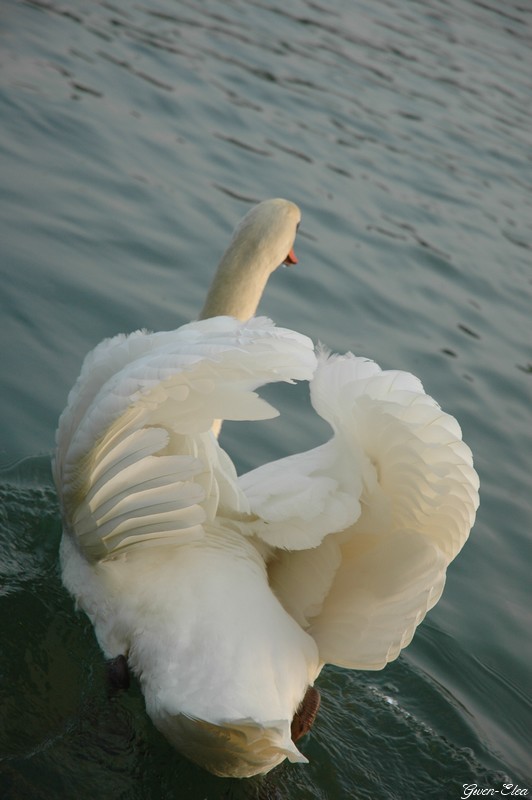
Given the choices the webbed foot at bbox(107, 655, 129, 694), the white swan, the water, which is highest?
the white swan

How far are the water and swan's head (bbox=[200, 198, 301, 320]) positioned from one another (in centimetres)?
111

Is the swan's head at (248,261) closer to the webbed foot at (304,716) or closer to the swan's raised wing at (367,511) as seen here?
the swan's raised wing at (367,511)

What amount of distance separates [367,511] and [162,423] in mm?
795

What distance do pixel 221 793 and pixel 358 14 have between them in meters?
12.2

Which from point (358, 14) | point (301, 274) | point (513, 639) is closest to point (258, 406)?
point (513, 639)

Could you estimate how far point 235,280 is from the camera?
4.93 m

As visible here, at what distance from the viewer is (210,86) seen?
33.5 ft

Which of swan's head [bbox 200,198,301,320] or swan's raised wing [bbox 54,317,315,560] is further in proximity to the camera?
swan's head [bbox 200,198,301,320]

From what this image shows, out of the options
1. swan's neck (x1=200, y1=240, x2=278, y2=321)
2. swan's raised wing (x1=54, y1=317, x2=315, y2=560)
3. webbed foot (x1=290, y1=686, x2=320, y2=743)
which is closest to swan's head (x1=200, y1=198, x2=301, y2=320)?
swan's neck (x1=200, y1=240, x2=278, y2=321)

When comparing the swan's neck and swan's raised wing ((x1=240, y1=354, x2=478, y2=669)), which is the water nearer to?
swan's raised wing ((x1=240, y1=354, x2=478, y2=669))

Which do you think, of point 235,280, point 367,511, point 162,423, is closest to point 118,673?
point 162,423

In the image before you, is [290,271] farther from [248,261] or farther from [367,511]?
[367,511]

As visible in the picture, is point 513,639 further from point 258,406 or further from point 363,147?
point 363,147

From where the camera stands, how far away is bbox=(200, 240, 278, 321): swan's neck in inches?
194
